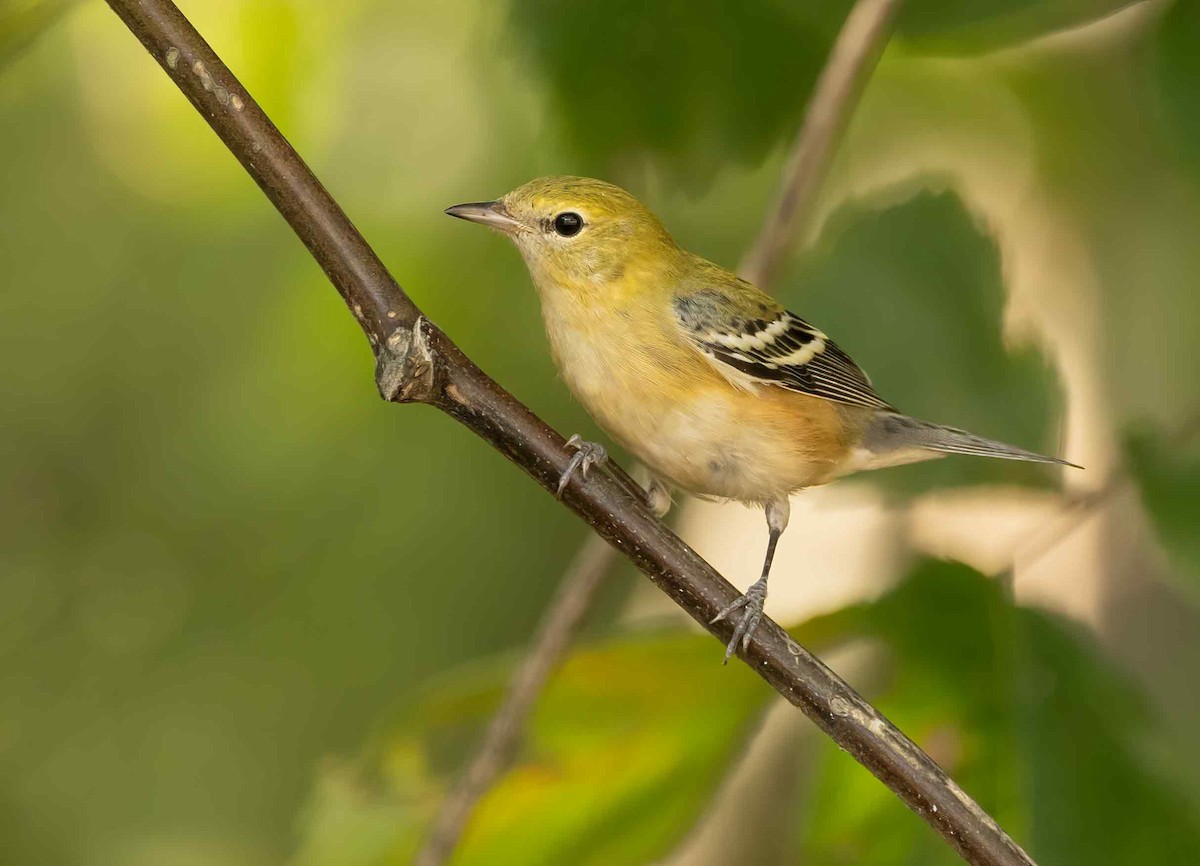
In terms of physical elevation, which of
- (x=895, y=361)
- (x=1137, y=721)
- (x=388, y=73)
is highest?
(x=388, y=73)

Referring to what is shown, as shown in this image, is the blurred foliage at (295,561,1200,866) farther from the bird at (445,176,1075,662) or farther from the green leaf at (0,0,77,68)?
the green leaf at (0,0,77,68)

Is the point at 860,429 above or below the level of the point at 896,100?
below

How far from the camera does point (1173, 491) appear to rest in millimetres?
2088

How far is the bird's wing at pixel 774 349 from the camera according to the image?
2.44 meters

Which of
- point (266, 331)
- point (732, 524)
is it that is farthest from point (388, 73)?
point (732, 524)

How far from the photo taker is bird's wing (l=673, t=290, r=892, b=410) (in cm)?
244

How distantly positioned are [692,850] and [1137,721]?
176 centimetres

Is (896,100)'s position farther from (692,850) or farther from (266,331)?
(692,850)

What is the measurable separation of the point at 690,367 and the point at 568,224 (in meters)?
0.42

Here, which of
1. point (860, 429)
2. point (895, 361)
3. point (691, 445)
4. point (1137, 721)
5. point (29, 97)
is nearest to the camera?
point (1137, 721)

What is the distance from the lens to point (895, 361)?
2469mm

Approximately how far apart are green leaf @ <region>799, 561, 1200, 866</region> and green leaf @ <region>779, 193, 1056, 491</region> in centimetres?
36

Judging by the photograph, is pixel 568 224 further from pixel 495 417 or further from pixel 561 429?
pixel 561 429

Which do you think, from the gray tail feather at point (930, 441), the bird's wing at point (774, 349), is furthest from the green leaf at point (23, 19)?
the gray tail feather at point (930, 441)
